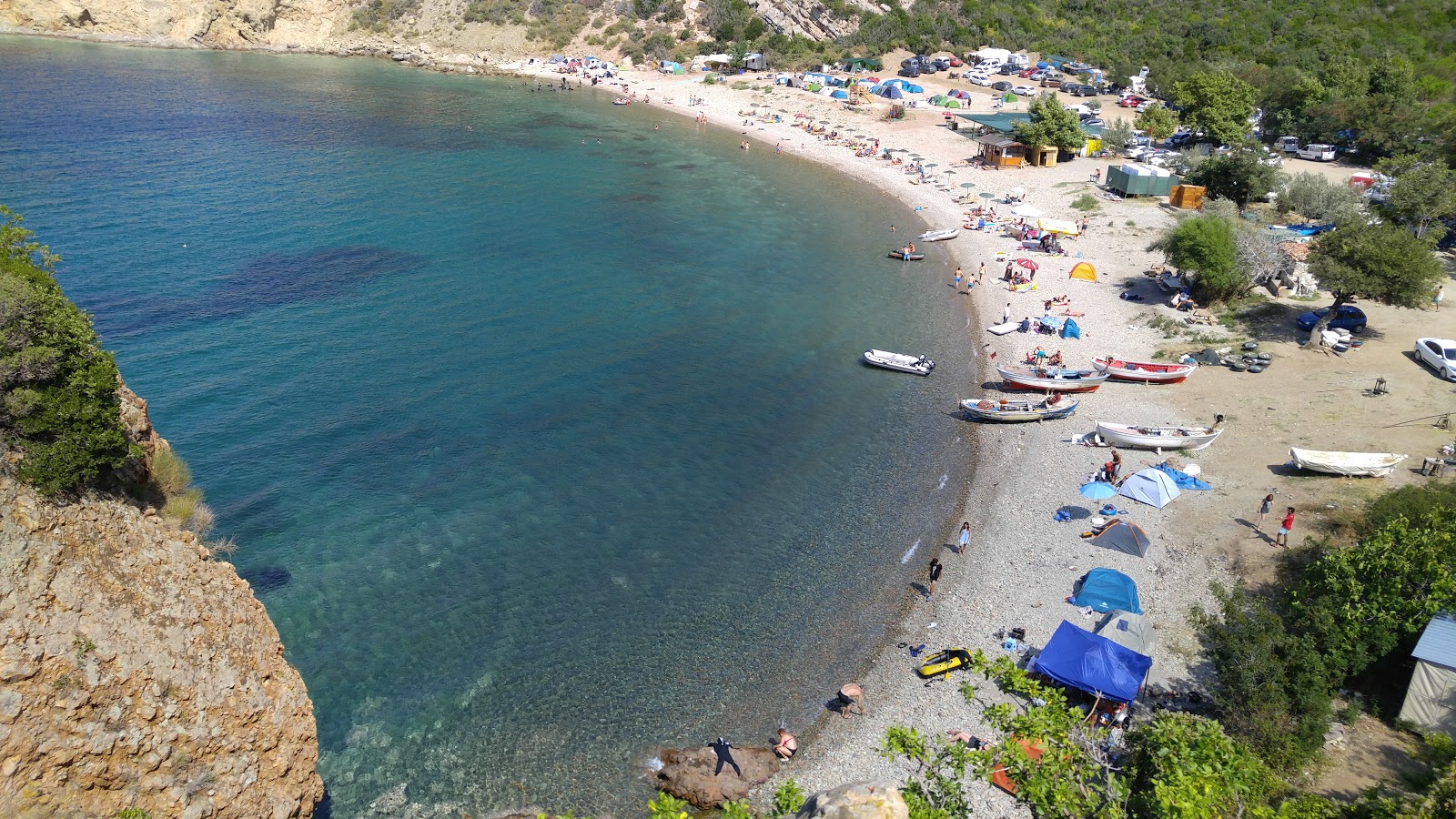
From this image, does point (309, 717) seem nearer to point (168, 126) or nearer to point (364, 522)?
point (364, 522)

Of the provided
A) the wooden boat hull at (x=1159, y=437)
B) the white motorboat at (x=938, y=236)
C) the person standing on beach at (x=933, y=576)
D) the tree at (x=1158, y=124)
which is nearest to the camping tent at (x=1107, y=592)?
the person standing on beach at (x=933, y=576)

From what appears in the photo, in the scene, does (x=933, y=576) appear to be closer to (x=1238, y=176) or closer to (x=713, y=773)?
(x=713, y=773)

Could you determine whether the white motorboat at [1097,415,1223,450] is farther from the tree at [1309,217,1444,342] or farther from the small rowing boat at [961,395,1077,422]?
the tree at [1309,217,1444,342]

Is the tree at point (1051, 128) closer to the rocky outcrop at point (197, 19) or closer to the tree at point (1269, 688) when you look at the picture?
the tree at point (1269, 688)

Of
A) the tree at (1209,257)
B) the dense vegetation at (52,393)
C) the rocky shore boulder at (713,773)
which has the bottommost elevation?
the rocky shore boulder at (713,773)

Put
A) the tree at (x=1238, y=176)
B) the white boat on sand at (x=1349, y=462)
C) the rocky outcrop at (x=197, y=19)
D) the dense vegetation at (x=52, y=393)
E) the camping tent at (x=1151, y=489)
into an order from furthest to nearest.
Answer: the rocky outcrop at (x=197, y=19) < the tree at (x=1238, y=176) < the camping tent at (x=1151, y=489) < the white boat on sand at (x=1349, y=462) < the dense vegetation at (x=52, y=393)

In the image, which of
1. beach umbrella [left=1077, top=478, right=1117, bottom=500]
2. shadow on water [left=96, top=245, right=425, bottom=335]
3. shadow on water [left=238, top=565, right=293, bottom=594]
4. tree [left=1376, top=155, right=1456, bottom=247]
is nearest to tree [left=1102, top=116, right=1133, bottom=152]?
tree [left=1376, top=155, right=1456, bottom=247]
